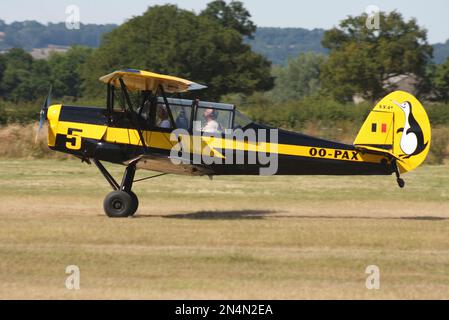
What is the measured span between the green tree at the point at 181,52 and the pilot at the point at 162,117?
32.8m

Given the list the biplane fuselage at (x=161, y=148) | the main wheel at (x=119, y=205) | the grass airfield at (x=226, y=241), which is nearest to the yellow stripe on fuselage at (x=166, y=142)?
the biplane fuselage at (x=161, y=148)

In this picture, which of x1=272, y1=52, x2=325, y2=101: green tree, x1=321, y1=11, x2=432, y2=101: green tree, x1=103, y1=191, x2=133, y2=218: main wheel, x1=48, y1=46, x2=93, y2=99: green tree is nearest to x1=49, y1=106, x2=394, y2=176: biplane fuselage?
x1=103, y1=191, x2=133, y2=218: main wheel

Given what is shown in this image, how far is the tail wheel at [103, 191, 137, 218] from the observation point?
492 inches

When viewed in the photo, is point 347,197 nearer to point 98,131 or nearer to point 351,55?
point 98,131

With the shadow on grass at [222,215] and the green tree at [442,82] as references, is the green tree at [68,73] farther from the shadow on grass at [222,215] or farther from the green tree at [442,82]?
the shadow on grass at [222,215]

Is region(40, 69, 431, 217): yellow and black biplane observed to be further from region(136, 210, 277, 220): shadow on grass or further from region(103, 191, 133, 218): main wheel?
region(136, 210, 277, 220): shadow on grass

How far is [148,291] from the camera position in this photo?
788 centimetres

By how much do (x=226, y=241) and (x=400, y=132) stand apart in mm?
3654

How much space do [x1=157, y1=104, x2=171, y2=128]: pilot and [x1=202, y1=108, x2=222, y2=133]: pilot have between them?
0.58m

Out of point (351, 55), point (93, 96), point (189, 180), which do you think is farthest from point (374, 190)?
point (351, 55)

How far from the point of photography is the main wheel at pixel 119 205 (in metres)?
12.5

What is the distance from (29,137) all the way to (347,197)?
35.2 feet

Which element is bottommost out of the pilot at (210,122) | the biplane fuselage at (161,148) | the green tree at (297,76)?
the green tree at (297,76)

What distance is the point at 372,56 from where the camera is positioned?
2032 inches
